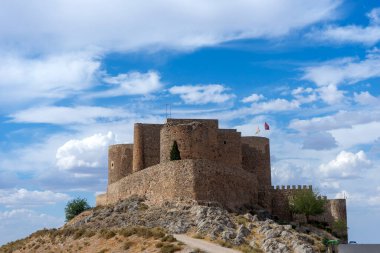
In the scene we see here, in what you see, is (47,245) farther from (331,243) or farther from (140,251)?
(331,243)

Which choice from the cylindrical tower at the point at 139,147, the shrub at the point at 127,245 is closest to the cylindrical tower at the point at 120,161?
the cylindrical tower at the point at 139,147

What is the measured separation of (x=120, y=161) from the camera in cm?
5975

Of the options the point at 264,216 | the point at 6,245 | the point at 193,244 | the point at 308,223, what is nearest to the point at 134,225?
the point at 193,244

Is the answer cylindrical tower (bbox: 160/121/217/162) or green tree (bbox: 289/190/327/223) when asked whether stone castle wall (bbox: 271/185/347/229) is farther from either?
cylindrical tower (bbox: 160/121/217/162)

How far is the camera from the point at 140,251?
3341 centimetres

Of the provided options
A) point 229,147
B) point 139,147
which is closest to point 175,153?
point 229,147

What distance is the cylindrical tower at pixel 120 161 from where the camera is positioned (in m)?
59.4

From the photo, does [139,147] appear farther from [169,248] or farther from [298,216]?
[169,248]

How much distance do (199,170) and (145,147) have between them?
13.0 m

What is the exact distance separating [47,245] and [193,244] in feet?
47.4

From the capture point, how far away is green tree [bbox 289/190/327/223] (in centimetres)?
5397

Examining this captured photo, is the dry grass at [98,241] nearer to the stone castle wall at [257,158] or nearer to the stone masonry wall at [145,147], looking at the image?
the stone masonry wall at [145,147]

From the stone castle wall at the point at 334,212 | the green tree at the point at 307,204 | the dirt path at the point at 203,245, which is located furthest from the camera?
the stone castle wall at the point at 334,212

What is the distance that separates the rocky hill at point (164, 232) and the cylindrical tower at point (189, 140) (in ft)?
16.4
